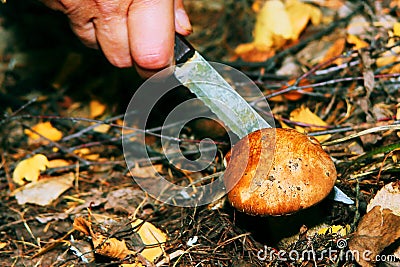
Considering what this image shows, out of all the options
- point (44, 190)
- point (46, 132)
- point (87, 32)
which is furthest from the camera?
point (46, 132)

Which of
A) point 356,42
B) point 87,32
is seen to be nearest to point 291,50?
point 356,42

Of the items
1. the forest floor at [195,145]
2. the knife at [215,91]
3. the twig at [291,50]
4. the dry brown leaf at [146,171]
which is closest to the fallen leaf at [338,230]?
the forest floor at [195,145]

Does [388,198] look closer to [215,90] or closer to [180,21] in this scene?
[215,90]

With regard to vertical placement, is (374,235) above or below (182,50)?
below

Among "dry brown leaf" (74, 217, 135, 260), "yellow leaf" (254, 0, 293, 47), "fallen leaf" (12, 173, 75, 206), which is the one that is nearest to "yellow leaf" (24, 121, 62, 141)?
"fallen leaf" (12, 173, 75, 206)

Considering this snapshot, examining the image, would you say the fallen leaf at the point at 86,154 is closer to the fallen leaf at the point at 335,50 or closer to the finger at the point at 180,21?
the finger at the point at 180,21

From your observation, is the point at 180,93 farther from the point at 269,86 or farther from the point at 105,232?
the point at 105,232
